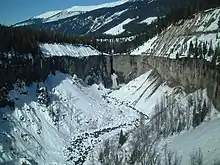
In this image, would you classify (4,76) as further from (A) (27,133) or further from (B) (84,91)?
(B) (84,91)

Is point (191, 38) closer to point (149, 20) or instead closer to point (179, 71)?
point (179, 71)

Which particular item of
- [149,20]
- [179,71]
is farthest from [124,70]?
[149,20]

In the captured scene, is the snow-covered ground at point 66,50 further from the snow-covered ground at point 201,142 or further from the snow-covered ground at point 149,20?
the snow-covered ground at point 149,20

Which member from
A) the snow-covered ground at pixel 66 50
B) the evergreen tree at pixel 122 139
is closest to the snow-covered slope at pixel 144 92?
the evergreen tree at pixel 122 139

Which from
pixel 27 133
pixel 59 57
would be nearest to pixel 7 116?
pixel 27 133

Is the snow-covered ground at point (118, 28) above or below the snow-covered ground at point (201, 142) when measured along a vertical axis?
Result: below

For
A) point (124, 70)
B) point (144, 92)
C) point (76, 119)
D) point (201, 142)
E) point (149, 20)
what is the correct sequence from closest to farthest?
1. point (201, 142)
2. point (76, 119)
3. point (144, 92)
4. point (124, 70)
5. point (149, 20)
